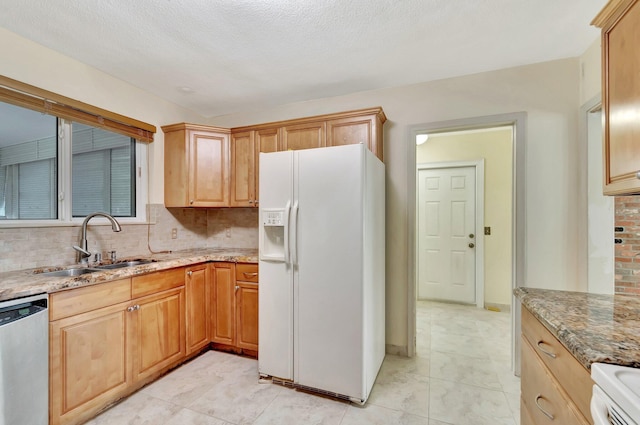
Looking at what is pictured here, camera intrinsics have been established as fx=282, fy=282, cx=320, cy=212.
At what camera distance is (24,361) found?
1437mm

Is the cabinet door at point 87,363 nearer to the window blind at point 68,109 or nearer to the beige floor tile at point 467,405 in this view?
the window blind at point 68,109

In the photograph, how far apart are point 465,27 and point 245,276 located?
2564 millimetres

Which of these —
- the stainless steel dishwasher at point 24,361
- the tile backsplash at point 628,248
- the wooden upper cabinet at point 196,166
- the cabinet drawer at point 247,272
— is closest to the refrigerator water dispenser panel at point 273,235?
the cabinet drawer at point 247,272

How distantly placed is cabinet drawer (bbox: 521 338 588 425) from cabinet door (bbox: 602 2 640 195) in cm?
80

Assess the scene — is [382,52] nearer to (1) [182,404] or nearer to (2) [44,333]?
(2) [44,333]

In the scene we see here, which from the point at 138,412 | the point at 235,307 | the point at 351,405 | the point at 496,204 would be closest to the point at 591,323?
the point at 351,405

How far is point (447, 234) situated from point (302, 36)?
10.8 ft

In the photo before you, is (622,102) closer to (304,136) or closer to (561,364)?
(561,364)

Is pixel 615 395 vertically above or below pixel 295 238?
below

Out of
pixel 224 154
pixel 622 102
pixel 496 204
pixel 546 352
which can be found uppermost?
pixel 224 154

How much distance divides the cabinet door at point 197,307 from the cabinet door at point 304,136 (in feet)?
4.74

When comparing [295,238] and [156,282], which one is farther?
[156,282]

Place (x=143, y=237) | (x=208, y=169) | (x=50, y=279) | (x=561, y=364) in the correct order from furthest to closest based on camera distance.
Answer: (x=208, y=169) → (x=143, y=237) → (x=50, y=279) → (x=561, y=364)

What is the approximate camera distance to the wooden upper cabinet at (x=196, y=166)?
115 inches
